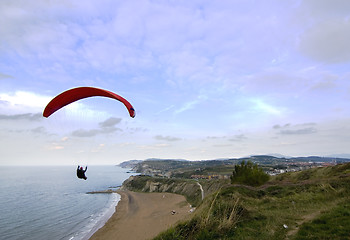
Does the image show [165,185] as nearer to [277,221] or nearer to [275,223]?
[277,221]

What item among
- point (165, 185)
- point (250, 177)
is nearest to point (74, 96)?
point (250, 177)

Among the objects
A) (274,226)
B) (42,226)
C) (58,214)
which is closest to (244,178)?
(274,226)

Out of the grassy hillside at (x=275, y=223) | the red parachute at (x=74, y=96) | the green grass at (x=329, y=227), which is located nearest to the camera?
the green grass at (x=329, y=227)

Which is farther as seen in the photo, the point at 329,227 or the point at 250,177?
the point at 250,177

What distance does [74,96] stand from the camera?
12.2m

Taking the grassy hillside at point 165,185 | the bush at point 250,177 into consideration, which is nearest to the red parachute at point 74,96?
the bush at point 250,177

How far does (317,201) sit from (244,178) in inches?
476

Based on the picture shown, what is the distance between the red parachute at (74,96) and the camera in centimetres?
1106

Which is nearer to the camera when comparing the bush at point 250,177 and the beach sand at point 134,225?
the bush at point 250,177

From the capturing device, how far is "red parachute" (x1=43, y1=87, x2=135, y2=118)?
11062 millimetres

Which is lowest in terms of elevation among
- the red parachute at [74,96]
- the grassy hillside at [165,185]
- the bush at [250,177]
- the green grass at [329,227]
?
the grassy hillside at [165,185]

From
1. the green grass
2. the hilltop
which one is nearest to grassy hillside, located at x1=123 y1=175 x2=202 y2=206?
the hilltop

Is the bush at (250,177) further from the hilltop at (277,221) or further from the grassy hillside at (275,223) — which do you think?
the grassy hillside at (275,223)

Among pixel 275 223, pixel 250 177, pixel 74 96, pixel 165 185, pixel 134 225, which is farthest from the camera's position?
pixel 165 185
